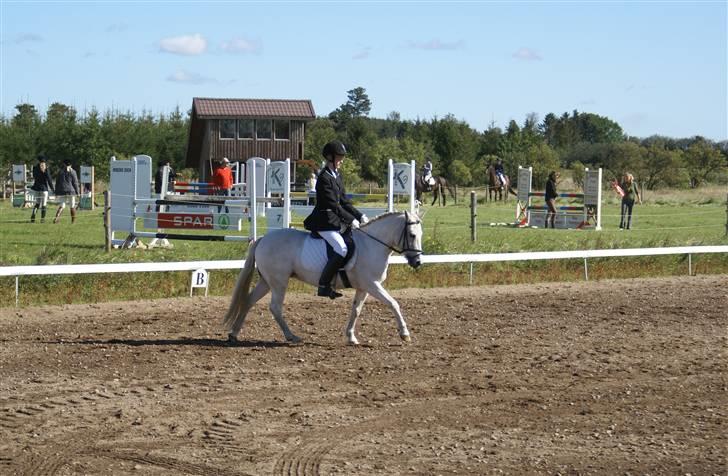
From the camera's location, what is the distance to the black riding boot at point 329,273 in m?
12.5

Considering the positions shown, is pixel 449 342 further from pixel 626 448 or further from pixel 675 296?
pixel 675 296

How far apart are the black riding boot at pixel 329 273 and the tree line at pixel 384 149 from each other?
151ft

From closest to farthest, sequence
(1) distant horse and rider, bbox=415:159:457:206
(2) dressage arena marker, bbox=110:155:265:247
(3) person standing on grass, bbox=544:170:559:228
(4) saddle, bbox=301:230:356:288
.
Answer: (4) saddle, bbox=301:230:356:288, (2) dressage arena marker, bbox=110:155:265:247, (3) person standing on grass, bbox=544:170:559:228, (1) distant horse and rider, bbox=415:159:457:206

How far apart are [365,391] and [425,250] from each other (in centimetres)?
1082

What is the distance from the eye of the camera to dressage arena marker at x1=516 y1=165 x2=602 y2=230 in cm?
3288

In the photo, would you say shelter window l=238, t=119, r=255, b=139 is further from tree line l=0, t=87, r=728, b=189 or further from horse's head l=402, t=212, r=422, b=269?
horse's head l=402, t=212, r=422, b=269

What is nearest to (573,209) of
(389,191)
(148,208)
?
(389,191)

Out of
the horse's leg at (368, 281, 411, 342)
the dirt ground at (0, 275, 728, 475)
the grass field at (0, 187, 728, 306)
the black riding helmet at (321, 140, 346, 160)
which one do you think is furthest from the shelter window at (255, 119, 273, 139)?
the horse's leg at (368, 281, 411, 342)

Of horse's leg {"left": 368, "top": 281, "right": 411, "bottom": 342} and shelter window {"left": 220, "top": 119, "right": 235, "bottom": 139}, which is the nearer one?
horse's leg {"left": 368, "top": 281, "right": 411, "bottom": 342}

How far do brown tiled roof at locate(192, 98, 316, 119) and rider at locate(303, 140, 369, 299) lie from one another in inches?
2115

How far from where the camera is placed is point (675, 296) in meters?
18.0

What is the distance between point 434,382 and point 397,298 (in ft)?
21.3

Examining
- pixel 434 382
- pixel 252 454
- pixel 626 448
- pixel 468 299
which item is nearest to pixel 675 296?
pixel 468 299

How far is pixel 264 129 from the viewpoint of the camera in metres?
66.9
